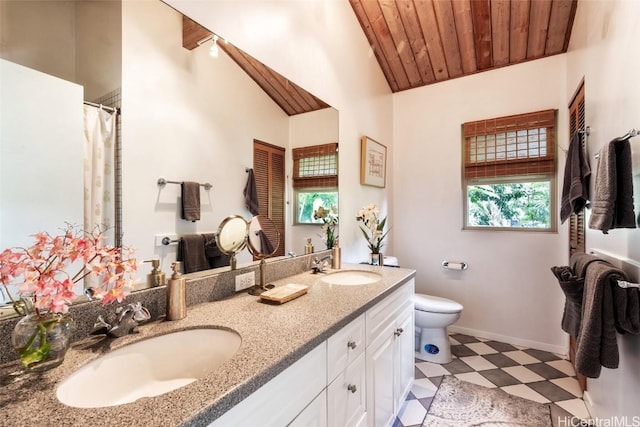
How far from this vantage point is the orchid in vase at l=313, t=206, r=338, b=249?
7.04 ft

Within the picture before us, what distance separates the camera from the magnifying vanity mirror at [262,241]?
4.70ft

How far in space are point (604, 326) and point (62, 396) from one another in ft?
6.03

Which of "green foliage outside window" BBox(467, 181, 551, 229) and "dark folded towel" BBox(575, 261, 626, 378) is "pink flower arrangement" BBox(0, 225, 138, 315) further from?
"green foliage outside window" BBox(467, 181, 551, 229)

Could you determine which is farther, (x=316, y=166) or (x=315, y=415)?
(x=316, y=166)

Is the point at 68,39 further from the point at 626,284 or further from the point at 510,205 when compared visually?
the point at 510,205

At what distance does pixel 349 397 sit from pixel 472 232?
2269 mm

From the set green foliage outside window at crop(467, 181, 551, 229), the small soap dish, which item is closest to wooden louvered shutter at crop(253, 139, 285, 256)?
the small soap dish

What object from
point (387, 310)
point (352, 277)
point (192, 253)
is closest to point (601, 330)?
point (387, 310)

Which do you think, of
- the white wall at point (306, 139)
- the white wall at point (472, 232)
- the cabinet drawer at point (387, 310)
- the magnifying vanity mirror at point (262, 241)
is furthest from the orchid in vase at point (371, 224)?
the magnifying vanity mirror at point (262, 241)

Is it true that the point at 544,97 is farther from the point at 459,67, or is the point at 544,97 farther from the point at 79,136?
the point at 79,136

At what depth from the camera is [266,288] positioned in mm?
1437

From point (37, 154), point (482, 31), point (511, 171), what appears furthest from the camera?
point (511, 171)

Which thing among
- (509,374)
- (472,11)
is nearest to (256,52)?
(472,11)

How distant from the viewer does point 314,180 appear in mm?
2076
